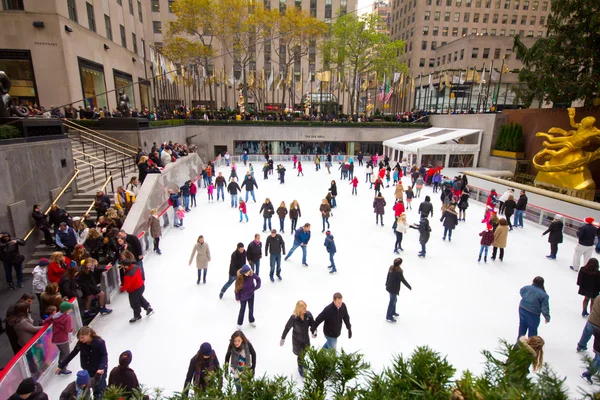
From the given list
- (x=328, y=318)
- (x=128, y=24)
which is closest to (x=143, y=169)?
(x=328, y=318)

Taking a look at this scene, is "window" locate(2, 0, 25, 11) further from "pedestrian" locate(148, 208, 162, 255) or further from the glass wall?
"pedestrian" locate(148, 208, 162, 255)

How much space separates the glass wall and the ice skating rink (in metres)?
18.3

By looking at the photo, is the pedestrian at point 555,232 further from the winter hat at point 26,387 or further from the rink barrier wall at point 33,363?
the rink barrier wall at point 33,363

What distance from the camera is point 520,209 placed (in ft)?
38.4

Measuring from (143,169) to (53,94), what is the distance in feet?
47.4

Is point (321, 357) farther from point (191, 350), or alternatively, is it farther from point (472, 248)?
point (472, 248)

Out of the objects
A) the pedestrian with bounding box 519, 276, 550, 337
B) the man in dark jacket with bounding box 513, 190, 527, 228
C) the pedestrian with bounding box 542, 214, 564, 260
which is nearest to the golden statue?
the man in dark jacket with bounding box 513, 190, 527, 228


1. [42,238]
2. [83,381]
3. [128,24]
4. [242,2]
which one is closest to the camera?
[83,381]

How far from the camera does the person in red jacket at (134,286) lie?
588 centimetres

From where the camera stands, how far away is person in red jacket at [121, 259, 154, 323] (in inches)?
231

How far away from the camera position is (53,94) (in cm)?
2111

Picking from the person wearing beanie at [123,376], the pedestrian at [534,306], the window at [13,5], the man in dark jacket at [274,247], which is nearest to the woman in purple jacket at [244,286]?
the man in dark jacket at [274,247]

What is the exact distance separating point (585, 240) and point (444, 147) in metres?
17.3

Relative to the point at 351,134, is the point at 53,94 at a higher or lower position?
higher
